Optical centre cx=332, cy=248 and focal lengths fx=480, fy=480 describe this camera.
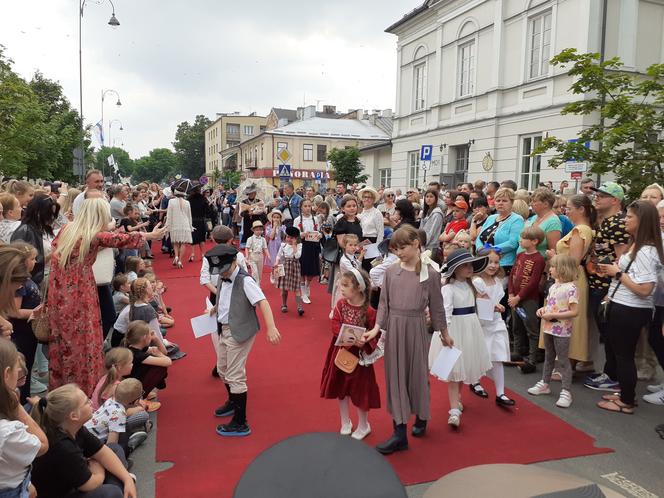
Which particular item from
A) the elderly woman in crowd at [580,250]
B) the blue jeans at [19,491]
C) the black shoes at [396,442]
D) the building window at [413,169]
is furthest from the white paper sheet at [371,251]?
the building window at [413,169]

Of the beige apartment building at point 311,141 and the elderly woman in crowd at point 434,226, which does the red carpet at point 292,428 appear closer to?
the elderly woman in crowd at point 434,226

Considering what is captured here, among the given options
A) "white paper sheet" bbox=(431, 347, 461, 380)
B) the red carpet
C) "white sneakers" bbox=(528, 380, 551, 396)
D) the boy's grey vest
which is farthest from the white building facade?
the boy's grey vest

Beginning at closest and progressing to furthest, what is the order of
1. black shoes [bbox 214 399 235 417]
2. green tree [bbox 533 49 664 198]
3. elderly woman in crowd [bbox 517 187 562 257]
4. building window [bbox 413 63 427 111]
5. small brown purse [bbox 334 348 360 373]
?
small brown purse [bbox 334 348 360 373] → black shoes [bbox 214 399 235 417] → elderly woman in crowd [bbox 517 187 562 257] → green tree [bbox 533 49 664 198] → building window [bbox 413 63 427 111]

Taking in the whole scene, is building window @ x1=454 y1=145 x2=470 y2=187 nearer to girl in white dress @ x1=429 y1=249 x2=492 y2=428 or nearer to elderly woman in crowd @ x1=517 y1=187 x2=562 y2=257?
elderly woman in crowd @ x1=517 y1=187 x2=562 y2=257

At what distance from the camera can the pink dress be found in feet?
13.7

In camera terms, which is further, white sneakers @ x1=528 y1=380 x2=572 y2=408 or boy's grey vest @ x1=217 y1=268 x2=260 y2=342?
white sneakers @ x1=528 y1=380 x2=572 y2=408

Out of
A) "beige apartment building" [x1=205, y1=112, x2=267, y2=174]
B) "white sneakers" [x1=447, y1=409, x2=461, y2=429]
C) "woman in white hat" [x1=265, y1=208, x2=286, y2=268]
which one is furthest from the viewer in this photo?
"beige apartment building" [x1=205, y1=112, x2=267, y2=174]

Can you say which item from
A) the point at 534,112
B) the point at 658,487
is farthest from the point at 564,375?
the point at 534,112

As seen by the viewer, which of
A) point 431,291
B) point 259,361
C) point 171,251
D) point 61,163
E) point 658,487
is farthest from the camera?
point 61,163

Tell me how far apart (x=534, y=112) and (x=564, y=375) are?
13792 mm

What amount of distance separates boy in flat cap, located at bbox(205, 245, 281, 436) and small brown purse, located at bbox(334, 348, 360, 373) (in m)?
0.82

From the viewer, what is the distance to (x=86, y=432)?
2938 millimetres

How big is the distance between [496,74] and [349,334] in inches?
667

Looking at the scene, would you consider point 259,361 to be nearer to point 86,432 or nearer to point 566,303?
point 86,432
